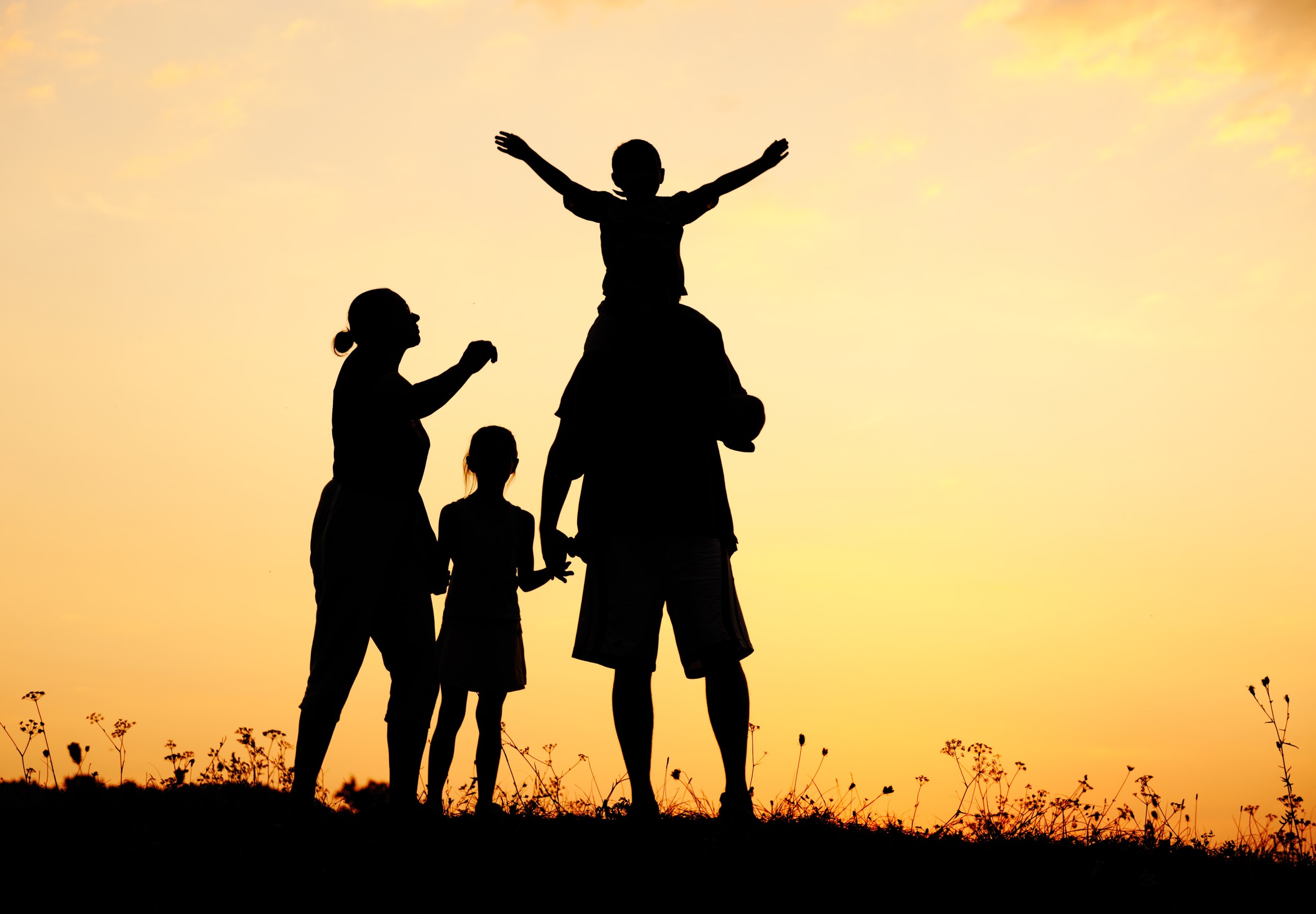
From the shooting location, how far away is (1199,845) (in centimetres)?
647

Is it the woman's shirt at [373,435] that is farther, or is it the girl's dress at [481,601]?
the girl's dress at [481,601]

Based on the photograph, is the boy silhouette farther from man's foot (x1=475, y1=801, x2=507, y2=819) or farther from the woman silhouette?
man's foot (x1=475, y1=801, x2=507, y2=819)

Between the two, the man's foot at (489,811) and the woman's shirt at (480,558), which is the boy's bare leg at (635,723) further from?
the woman's shirt at (480,558)

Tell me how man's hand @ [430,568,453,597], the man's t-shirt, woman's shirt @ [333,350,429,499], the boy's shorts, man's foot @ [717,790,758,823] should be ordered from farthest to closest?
man's hand @ [430,568,453,597]
woman's shirt @ [333,350,429,499]
the man's t-shirt
the boy's shorts
man's foot @ [717,790,758,823]

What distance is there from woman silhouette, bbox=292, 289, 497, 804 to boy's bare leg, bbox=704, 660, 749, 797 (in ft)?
4.85

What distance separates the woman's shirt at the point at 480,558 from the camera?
25.0 feet

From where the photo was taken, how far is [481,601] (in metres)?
7.63

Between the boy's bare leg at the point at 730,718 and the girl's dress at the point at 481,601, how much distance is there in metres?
2.23

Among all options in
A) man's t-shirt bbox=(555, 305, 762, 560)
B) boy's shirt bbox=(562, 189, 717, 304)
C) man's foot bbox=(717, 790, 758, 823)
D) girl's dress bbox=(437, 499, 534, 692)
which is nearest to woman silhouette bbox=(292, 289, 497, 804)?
man's t-shirt bbox=(555, 305, 762, 560)

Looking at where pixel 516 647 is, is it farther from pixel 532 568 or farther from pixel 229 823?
pixel 229 823

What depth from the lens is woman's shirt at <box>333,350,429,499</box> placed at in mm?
5969

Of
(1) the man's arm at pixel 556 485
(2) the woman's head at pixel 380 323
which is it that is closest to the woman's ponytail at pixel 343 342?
(2) the woman's head at pixel 380 323

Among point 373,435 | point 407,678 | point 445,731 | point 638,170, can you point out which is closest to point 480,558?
point 445,731

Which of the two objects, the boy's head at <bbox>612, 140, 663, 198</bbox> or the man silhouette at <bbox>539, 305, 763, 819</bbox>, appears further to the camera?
the boy's head at <bbox>612, 140, 663, 198</bbox>
